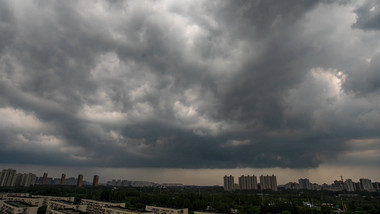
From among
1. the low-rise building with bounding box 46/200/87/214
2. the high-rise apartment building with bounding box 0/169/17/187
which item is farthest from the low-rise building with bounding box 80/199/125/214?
the high-rise apartment building with bounding box 0/169/17/187

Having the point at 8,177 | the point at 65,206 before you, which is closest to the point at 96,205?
the point at 65,206

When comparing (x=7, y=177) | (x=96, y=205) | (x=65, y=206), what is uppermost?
(x=7, y=177)

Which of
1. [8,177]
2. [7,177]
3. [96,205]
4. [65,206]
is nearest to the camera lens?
[65,206]

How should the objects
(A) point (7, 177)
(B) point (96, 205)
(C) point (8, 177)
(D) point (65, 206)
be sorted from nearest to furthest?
(D) point (65, 206) → (B) point (96, 205) → (A) point (7, 177) → (C) point (8, 177)

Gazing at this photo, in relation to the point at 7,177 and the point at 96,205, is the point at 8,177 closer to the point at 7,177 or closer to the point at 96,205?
the point at 7,177

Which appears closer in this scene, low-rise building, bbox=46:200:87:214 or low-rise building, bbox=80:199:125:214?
low-rise building, bbox=46:200:87:214

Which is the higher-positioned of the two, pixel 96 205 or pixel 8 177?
pixel 8 177

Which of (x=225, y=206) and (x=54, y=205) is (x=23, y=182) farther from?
(x=225, y=206)

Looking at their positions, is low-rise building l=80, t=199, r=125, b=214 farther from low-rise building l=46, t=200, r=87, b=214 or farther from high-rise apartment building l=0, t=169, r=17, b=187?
high-rise apartment building l=0, t=169, r=17, b=187

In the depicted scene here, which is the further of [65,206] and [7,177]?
[7,177]

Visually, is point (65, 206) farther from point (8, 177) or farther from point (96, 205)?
point (8, 177)
